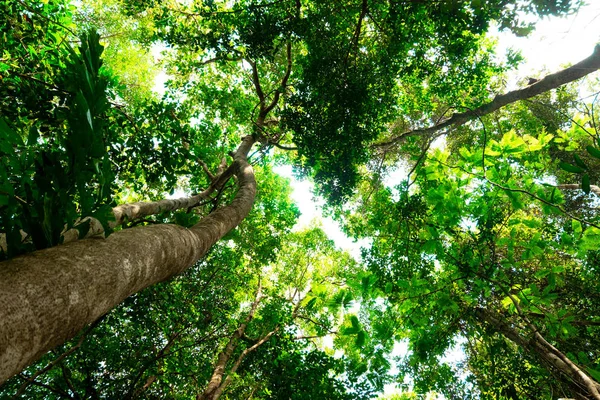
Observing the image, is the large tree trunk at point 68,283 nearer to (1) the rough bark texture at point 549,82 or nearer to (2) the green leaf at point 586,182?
(2) the green leaf at point 586,182

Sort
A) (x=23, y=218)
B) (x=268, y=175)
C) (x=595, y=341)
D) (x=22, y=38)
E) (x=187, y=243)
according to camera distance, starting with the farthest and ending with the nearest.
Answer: (x=268, y=175)
(x=595, y=341)
(x=22, y=38)
(x=187, y=243)
(x=23, y=218)

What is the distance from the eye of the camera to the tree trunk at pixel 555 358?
2.91 m

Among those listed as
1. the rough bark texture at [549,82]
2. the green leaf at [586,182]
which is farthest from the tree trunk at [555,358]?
the rough bark texture at [549,82]

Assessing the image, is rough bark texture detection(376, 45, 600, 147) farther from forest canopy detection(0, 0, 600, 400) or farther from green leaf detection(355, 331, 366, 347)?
green leaf detection(355, 331, 366, 347)

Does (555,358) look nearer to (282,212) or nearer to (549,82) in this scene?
(549,82)

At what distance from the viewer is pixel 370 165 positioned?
12.0 metres

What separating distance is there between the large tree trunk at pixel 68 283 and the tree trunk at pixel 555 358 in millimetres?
3924

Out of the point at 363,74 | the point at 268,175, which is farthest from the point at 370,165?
the point at 363,74

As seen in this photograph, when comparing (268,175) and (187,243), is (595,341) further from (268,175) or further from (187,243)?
(268,175)

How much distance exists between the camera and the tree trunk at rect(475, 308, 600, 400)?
114 inches

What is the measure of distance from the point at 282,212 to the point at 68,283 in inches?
370

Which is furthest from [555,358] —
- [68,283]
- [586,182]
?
[68,283]

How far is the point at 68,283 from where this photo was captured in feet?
4.14

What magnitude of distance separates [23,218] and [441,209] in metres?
4.13
